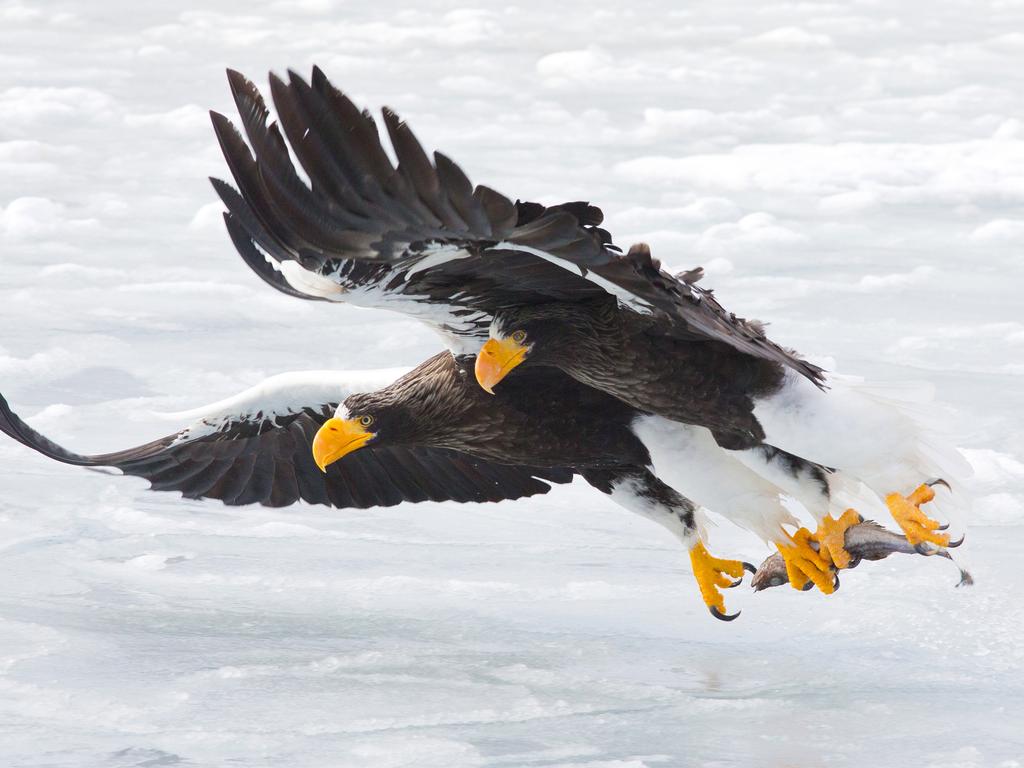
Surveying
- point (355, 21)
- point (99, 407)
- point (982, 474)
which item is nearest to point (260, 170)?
point (982, 474)

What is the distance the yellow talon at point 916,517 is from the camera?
4.61 m

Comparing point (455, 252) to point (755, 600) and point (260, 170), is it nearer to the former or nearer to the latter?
point (260, 170)

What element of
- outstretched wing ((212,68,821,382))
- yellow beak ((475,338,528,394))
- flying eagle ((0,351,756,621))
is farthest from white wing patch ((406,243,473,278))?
flying eagle ((0,351,756,621))

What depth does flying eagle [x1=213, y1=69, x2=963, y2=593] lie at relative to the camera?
10.8ft

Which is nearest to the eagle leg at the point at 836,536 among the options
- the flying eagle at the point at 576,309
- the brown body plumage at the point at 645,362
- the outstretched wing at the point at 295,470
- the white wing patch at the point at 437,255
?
the flying eagle at the point at 576,309

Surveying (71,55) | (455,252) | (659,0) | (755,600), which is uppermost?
(659,0)

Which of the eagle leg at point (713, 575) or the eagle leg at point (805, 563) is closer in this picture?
the eagle leg at point (805, 563)

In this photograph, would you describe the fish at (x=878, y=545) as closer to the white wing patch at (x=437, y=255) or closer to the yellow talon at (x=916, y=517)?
the yellow talon at (x=916, y=517)

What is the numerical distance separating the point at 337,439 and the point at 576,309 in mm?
849

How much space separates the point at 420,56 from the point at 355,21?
139cm

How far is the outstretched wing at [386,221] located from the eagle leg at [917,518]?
3.30 feet

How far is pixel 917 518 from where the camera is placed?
4.62 m

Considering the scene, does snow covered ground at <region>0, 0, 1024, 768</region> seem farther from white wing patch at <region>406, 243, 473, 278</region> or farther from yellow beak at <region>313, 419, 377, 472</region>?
white wing patch at <region>406, 243, 473, 278</region>

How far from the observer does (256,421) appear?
525 centimetres
